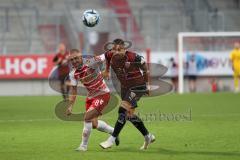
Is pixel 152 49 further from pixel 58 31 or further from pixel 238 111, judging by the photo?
pixel 238 111

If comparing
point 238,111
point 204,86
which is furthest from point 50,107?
point 204,86

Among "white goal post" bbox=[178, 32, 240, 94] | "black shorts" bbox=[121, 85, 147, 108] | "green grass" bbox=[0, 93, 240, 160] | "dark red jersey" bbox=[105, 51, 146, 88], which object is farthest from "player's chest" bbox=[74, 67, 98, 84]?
"white goal post" bbox=[178, 32, 240, 94]

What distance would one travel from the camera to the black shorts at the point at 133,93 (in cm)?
1331

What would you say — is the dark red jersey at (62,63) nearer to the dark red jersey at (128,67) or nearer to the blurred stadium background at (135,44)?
the blurred stadium background at (135,44)

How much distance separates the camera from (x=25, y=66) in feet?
107

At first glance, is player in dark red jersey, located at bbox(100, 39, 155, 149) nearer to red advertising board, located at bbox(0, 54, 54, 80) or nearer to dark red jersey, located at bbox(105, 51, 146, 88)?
dark red jersey, located at bbox(105, 51, 146, 88)

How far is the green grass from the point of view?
1258cm

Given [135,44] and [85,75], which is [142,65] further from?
[135,44]

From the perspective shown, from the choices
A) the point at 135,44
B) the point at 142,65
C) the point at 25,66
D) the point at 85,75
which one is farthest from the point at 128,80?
the point at 135,44

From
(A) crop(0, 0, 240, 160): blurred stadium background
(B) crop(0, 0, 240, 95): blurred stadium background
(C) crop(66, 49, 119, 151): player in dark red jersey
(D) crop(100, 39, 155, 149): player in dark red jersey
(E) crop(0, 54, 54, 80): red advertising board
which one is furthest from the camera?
(B) crop(0, 0, 240, 95): blurred stadium background

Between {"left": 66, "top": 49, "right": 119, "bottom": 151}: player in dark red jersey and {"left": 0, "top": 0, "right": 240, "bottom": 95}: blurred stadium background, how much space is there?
19325mm

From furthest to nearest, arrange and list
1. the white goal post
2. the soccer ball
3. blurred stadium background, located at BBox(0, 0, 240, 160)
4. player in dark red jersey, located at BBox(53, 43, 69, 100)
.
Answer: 1. the white goal post
2. player in dark red jersey, located at BBox(53, 43, 69, 100)
3. blurred stadium background, located at BBox(0, 0, 240, 160)
4. the soccer ball

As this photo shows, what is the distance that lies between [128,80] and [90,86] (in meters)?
0.72

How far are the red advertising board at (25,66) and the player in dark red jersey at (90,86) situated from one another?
757 inches
